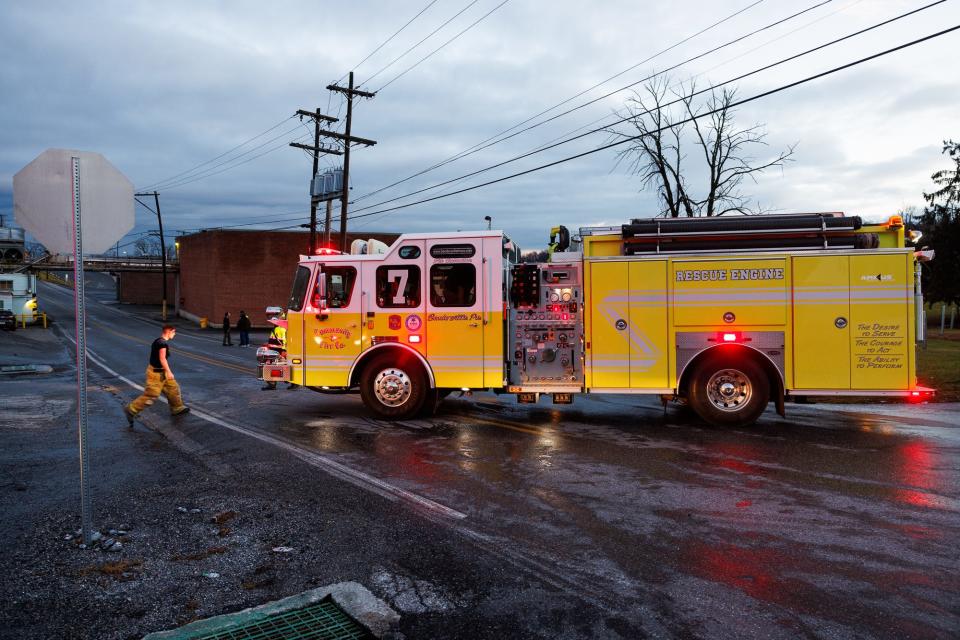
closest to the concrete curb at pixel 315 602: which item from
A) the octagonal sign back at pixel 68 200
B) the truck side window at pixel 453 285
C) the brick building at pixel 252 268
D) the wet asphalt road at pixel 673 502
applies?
the wet asphalt road at pixel 673 502

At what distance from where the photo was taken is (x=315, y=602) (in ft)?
13.7

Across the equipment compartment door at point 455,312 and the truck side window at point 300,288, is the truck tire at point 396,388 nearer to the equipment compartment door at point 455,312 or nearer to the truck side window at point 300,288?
the equipment compartment door at point 455,312

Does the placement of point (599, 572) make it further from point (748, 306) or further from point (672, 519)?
point (748, 306)

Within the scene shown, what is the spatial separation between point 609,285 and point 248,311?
44.2 metres

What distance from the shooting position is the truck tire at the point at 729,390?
9.69 metres

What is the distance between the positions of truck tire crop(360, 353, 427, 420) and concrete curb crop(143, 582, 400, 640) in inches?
239

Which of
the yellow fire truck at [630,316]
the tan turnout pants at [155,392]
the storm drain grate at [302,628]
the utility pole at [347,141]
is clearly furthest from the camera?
the utility pole at [347,141]

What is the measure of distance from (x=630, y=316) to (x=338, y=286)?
15.1 ft

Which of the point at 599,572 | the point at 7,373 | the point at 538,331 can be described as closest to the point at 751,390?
the point at 538,331

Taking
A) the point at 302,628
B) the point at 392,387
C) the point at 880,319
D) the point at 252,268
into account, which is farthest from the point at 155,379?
the point at 252,268

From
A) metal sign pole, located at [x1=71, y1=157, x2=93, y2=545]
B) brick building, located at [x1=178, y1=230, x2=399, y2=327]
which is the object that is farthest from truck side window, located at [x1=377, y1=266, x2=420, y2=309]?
brick building, located at [x1=178, y1=230, x2=399, y2=327]

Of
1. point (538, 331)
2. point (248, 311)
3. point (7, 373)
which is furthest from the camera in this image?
point (248, 311)

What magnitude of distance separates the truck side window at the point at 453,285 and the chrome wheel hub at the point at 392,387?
126 cm

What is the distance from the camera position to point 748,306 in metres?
9.62
